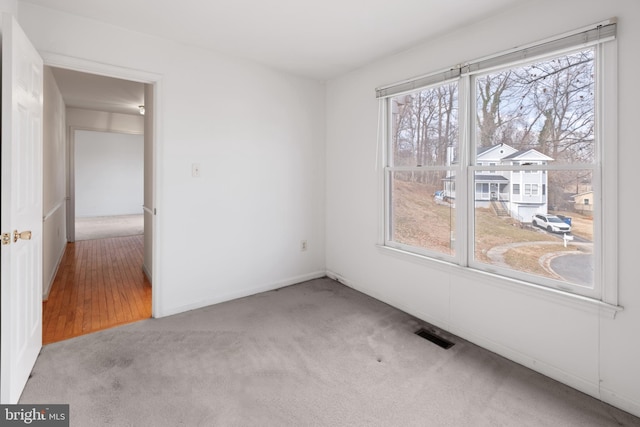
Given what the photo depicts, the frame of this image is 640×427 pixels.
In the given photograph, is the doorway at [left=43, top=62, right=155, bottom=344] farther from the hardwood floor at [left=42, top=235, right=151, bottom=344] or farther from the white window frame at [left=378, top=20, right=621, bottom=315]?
the white window frame at [left=378, top=20, right=621, bottom=315]

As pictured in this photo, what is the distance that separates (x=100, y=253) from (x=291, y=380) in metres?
4.82

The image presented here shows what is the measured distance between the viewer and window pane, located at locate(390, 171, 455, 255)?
9.23 ft

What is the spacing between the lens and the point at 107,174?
945cm

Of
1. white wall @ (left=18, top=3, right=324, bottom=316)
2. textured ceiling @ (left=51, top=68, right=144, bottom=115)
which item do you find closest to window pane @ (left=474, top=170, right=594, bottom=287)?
white wall @ (left=18, top=3, right=324, bottom=316)

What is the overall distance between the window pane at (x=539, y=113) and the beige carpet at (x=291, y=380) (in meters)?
1.47

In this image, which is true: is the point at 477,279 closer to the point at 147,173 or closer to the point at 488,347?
the point at 488,347

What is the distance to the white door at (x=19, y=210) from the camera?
163 cm

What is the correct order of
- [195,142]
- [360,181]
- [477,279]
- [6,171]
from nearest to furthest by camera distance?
[6,171], [477,279], [195,142], [360,181]

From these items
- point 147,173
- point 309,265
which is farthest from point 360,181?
point 147,173

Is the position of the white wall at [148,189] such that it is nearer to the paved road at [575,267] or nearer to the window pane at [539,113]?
the window pane at [539,113]

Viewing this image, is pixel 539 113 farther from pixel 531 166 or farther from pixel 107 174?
pixel 107 174

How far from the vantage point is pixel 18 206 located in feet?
5.89

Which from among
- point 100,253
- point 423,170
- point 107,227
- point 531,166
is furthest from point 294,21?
point 107,227

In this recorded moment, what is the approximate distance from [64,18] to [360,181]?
2.83 m
